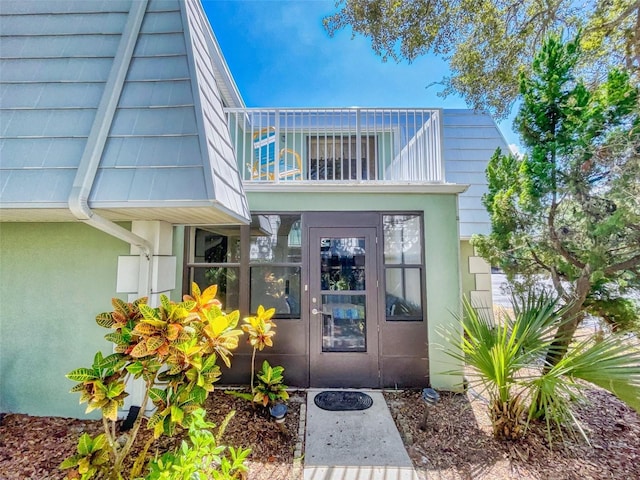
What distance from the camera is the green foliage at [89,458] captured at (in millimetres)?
2006

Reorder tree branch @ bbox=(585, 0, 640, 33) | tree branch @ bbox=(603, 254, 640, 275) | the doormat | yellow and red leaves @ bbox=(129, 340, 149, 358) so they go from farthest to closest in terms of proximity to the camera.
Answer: tree branch @ bbox=(585, 0, 640, 33)
the doormat
tree branch @ bbox=(603, 254, 640, 275)
yellow and red leaves @ bbox=(129, 340, 149, 358)

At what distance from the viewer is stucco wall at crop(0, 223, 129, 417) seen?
10.2ft

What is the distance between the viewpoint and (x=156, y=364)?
6.78 feet

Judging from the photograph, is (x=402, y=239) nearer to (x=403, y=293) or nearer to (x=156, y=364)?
(x=403, y=293)

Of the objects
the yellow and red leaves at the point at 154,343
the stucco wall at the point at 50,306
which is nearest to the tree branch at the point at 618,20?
the yellow and red leaves at the point at 154,343

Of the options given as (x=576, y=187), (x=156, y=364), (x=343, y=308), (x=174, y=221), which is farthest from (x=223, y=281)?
(x=576, y=187)

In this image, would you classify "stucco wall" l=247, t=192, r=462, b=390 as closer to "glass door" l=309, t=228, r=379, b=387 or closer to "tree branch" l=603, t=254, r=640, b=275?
"glass door" l=309, t=228, r=379, b=387

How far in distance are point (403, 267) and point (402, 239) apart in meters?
0.41

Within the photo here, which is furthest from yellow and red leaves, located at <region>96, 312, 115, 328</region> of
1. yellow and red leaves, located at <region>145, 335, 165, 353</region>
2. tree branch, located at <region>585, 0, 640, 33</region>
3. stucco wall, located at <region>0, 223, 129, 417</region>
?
tree branch, located at <region>585, 0, 640, 33</region>

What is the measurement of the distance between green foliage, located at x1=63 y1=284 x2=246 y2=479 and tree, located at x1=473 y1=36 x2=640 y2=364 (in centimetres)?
313

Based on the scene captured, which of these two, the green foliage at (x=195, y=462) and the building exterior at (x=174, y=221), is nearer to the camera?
the green foliage at (x=195, y=462)

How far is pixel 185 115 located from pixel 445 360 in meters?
4.33

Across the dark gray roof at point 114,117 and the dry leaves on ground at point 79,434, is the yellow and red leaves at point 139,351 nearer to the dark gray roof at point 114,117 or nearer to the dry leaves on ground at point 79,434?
the dark gray roof at point 114,117

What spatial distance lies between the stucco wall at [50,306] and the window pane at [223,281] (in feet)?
3.61
